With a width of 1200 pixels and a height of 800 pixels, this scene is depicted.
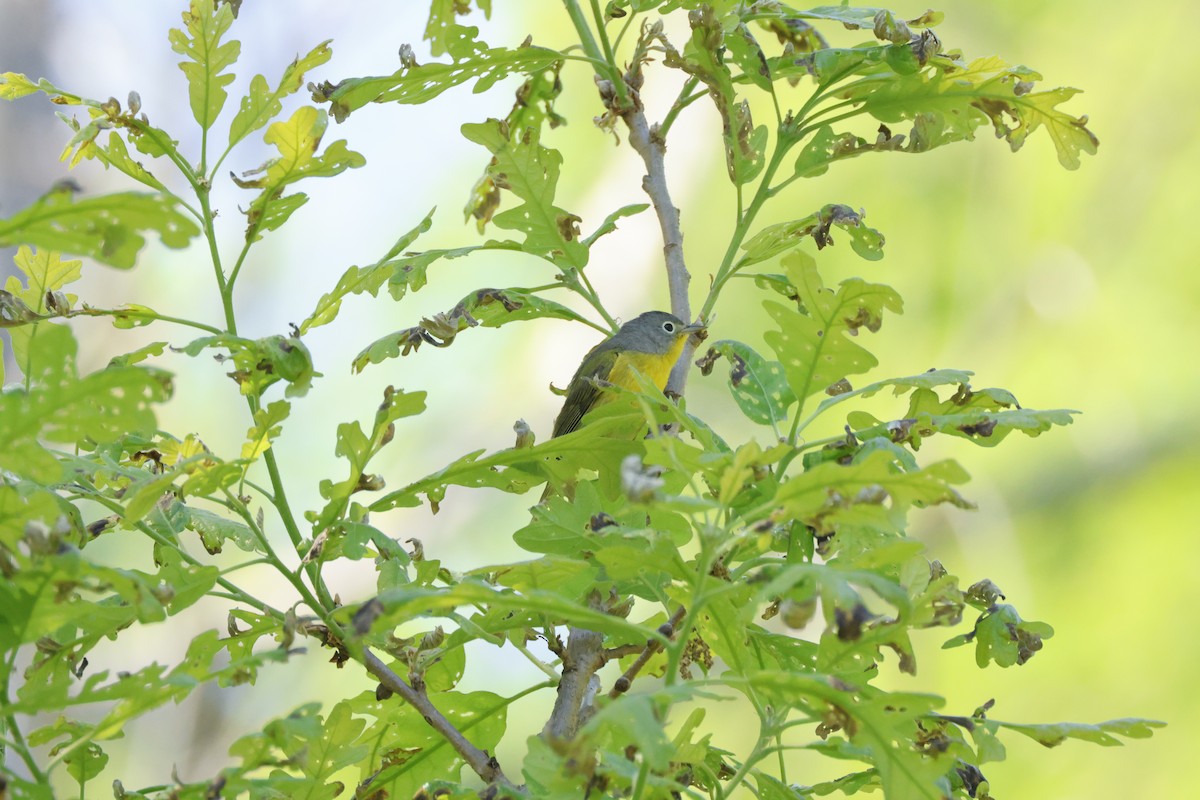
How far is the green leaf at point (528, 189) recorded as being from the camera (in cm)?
102

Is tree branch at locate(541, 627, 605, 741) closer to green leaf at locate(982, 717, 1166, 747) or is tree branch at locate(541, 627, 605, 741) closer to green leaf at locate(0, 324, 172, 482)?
green leaf at locate(982, 717, 1166, 747)

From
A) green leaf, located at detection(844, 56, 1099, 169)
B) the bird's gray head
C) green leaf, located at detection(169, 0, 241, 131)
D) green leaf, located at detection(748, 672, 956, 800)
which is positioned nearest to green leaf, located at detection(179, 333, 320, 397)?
green leaf, located at detection(169, 0, 241, 131)

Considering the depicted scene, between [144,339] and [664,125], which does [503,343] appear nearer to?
[144,339]

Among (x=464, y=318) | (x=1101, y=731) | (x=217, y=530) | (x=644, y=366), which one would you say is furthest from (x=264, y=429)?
(x=644, y=366)

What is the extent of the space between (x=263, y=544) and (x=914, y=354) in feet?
11.2

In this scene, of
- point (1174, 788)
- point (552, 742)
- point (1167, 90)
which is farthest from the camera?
point (1167, 90)

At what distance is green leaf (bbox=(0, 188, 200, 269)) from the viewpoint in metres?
0.55

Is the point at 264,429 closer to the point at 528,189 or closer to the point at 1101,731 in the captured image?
the point at 528,189

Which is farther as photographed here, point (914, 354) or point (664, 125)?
point (914, 354)

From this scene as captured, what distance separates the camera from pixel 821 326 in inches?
32.3

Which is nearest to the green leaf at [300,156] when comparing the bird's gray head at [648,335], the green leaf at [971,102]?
the green leaf at [971,102]

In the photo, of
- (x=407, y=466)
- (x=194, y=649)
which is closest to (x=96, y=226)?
(x=194, y=649)

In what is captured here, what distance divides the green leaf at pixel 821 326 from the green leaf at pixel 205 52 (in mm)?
480

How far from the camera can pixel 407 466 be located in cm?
390
